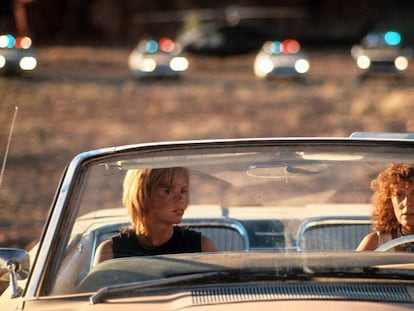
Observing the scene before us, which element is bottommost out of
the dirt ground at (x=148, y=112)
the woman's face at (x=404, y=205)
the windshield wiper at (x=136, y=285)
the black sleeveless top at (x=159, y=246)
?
the windshield wiper at (x=136, y=285)

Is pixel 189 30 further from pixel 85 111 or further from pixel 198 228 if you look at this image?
pixel 198 228

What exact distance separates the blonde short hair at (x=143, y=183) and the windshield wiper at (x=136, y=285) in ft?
2.41

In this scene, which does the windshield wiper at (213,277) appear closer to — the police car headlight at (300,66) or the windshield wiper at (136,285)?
the windshield wiper at (136,285)

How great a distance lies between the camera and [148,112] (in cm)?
2620

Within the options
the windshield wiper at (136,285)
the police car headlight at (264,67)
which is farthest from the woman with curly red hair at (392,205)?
the police car headlight at (264,67)

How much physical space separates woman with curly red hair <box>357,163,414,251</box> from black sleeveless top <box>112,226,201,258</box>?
2.06 ft

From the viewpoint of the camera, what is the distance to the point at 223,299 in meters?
3.14

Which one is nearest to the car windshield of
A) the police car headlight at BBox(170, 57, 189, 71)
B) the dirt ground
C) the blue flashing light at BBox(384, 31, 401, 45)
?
the dirt ground

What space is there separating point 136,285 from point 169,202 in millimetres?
884

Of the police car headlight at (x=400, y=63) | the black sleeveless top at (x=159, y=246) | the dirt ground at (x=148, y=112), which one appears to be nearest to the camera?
the black sleeveless top at (x=159, y=246)

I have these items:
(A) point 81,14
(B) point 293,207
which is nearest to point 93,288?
(B) point 293,207

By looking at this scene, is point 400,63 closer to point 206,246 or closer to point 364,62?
point 364,62

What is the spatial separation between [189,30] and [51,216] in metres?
47.0

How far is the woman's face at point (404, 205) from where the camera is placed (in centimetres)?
420
